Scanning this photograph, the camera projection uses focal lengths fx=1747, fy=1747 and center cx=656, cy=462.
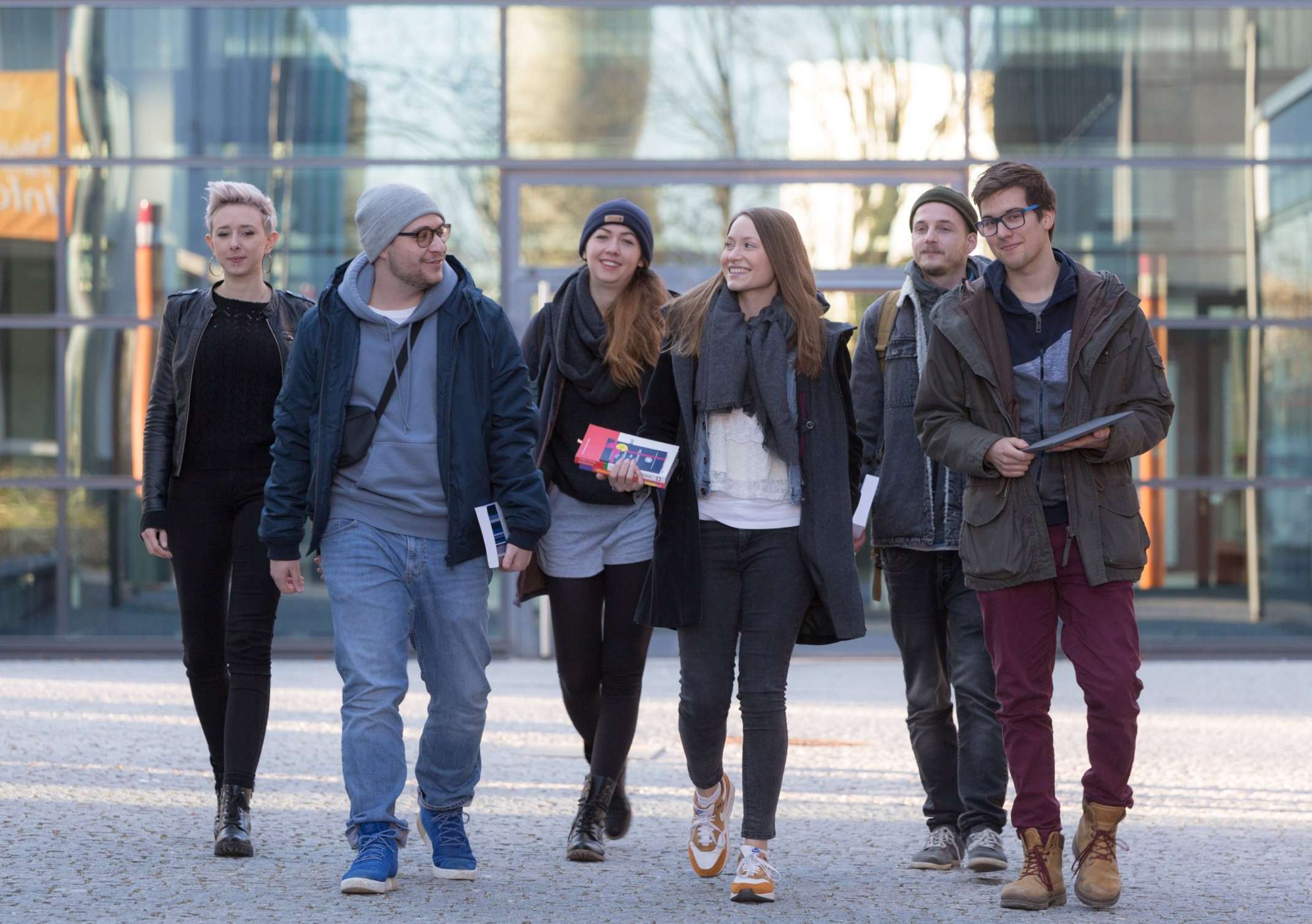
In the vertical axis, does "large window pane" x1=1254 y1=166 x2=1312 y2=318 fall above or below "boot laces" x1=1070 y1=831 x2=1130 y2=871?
above

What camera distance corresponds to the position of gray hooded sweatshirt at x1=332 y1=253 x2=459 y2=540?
490cm

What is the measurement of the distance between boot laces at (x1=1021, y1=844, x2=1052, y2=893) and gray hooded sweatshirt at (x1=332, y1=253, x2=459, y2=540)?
1.84m

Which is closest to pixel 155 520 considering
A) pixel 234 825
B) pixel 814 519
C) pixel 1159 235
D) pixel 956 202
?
pixel 234 825

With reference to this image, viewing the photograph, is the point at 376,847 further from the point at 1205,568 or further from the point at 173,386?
the point at 1205,568

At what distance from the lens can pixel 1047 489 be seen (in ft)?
15.7

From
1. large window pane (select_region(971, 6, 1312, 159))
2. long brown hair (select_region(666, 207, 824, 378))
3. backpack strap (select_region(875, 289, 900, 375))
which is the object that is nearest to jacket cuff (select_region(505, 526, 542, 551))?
long brown hair (select_region(666, 207, 824, 378))

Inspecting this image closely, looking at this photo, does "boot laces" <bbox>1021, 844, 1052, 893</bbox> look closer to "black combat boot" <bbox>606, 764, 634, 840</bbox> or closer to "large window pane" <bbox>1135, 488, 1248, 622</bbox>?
"black combat boot" <bbox>606, 764, 634, 840</bbox>

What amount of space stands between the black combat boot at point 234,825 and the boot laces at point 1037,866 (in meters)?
2.26

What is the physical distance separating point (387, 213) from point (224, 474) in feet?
3.49

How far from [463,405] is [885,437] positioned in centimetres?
138

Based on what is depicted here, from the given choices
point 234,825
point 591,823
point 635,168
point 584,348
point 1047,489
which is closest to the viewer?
point 1047,489

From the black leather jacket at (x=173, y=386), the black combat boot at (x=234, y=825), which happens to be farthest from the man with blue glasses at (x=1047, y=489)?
the black combat boot at (x=234, y=825)

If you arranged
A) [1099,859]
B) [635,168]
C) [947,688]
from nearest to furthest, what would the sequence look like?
1. [1099,859]
2. [947,688]
3. [635,168]

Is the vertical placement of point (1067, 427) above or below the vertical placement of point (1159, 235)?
below
